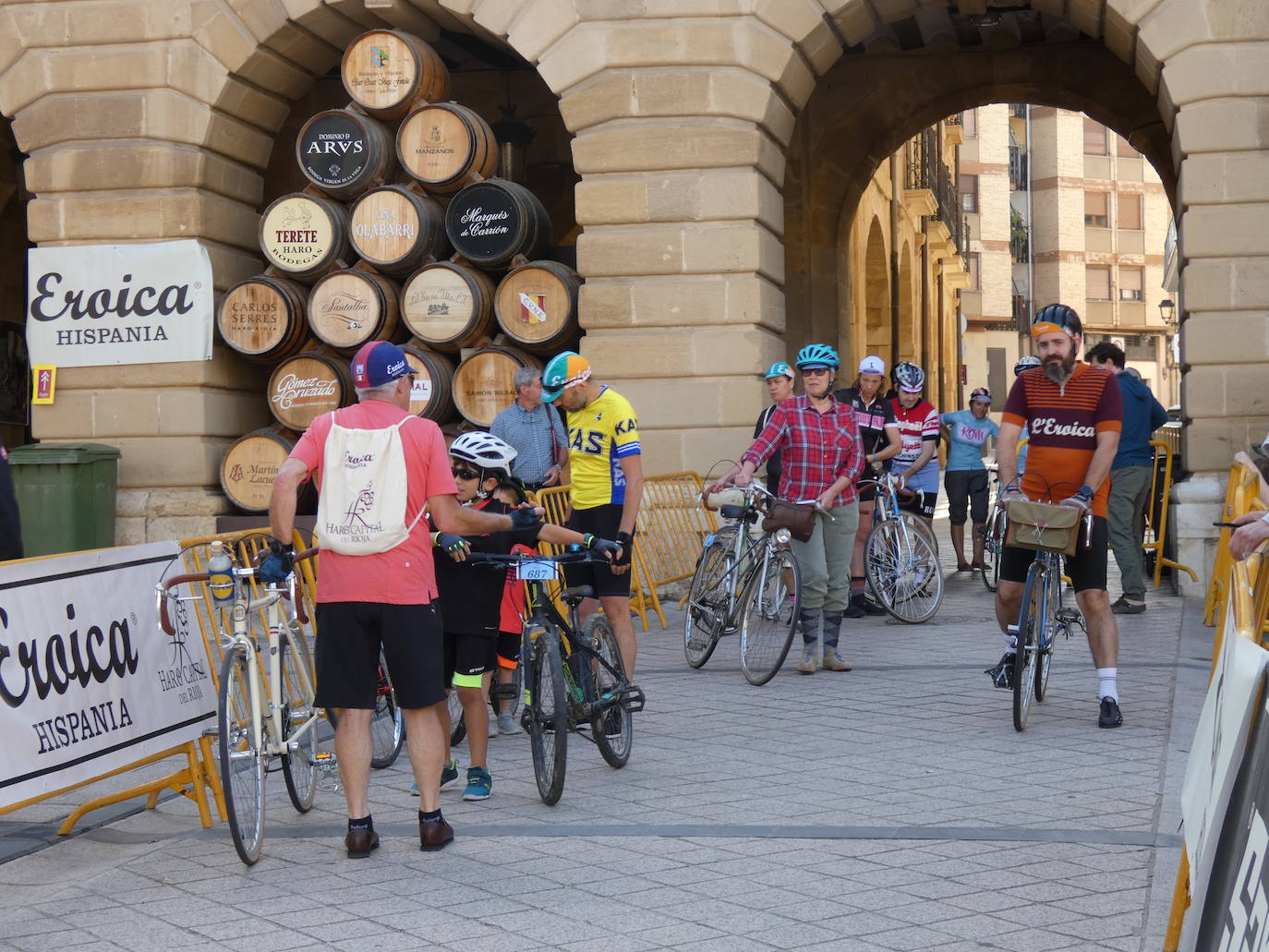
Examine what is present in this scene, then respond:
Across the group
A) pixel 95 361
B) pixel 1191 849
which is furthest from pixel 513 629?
pixel 95 361

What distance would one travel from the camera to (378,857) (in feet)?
18.1

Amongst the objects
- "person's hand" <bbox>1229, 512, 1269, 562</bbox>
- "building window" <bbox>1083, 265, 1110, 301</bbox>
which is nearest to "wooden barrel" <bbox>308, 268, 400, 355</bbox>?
"person's hand" <bbox>1229, 512, 1269, 562</bbox>

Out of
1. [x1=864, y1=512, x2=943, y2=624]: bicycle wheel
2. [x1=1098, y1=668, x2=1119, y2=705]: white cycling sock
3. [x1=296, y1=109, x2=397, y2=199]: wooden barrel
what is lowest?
[x1=1098, y1=668, x2=1119, y2=705]: white cycling sock

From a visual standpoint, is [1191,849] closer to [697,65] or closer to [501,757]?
[501,757]

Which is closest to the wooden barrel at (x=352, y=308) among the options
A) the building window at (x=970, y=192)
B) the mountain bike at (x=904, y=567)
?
the mountain bike at (x=904, y=567)

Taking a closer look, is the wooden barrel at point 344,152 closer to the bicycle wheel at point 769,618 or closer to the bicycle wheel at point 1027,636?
the bicycle wheel at point 769,618

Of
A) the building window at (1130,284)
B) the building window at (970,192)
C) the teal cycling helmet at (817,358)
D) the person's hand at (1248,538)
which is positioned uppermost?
the building window at (970,192)

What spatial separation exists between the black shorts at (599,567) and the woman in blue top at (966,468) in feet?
22.3

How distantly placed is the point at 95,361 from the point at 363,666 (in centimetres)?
864

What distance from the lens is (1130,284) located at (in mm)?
64875

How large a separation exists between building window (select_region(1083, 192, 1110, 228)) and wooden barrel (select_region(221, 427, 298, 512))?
5623 cm

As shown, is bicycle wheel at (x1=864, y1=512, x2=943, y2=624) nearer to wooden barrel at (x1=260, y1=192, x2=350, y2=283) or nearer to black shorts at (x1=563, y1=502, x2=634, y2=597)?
black shorts at (x1=563, y1=502, x2=634, y2=597)

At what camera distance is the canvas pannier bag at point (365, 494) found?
546 cm

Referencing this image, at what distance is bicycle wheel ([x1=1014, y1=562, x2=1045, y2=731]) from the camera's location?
7117 millimetres
